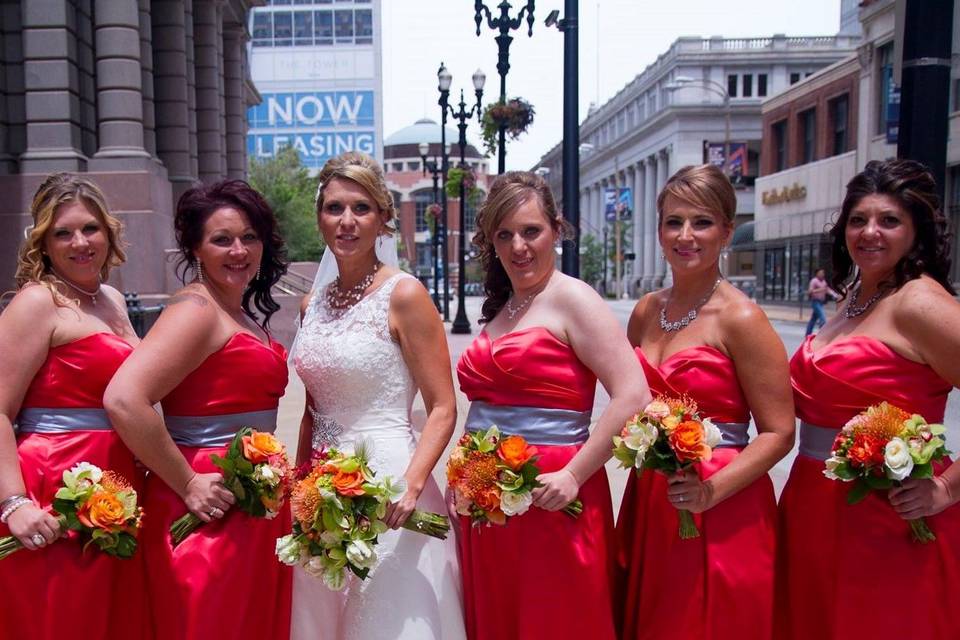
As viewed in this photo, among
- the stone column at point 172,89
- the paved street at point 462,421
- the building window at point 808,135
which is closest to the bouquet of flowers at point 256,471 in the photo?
the paved street at point 462,421

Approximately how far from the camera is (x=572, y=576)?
3.19 metres

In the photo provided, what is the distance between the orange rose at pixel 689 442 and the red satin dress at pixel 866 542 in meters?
0.77

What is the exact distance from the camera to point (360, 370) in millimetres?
3365

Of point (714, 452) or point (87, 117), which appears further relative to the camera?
point (87, 117)

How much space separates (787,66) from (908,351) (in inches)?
3086

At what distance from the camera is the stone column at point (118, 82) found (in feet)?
55.7

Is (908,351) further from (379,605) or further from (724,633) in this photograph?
(379,605)

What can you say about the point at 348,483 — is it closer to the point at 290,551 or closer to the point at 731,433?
the point at 290,551

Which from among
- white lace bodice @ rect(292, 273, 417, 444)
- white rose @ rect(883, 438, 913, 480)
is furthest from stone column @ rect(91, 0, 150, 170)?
white rose @ rect(883, 438, 913, 480)

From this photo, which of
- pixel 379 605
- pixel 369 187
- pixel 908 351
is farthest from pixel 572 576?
pixel 369 187

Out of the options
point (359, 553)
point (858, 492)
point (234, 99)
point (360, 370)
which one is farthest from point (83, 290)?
point (234, 99)

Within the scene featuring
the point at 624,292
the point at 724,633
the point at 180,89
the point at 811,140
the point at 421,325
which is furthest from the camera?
the point at 624,292

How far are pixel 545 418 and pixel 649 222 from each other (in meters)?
82.1

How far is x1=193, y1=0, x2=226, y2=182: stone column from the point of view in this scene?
2525 centimetres
